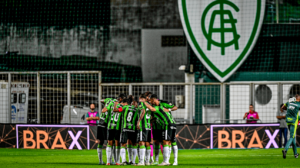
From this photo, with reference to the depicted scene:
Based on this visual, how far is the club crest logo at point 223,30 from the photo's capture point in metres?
15.8

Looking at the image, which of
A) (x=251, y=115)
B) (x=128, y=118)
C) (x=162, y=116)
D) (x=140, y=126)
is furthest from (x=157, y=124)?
(x=251, y=115)

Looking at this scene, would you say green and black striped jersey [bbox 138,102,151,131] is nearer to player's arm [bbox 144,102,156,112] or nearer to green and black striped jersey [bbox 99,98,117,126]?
player's arm [bbox 144,102,156,112]

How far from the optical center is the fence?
53.0ft

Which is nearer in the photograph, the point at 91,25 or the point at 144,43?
the point at 144,43

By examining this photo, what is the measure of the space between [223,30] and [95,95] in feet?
17.3

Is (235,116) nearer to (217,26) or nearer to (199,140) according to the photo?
(199,140)

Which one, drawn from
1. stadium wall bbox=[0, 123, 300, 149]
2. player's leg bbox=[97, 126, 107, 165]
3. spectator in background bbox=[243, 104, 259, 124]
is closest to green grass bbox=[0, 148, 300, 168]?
player's leg bbox=[97, 126, 107, 165]

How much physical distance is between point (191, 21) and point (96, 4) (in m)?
22.2

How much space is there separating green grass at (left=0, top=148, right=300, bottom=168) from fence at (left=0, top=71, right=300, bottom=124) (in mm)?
1507

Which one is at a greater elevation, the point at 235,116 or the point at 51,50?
the point at 51,50

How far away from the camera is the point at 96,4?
37062 mm

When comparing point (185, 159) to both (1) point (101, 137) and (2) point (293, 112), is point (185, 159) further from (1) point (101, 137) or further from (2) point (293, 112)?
(2) point (293, 112)

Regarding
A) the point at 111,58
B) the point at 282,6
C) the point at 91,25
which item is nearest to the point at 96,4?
the point at 91,25

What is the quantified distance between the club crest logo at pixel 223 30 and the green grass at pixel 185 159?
3.04m
